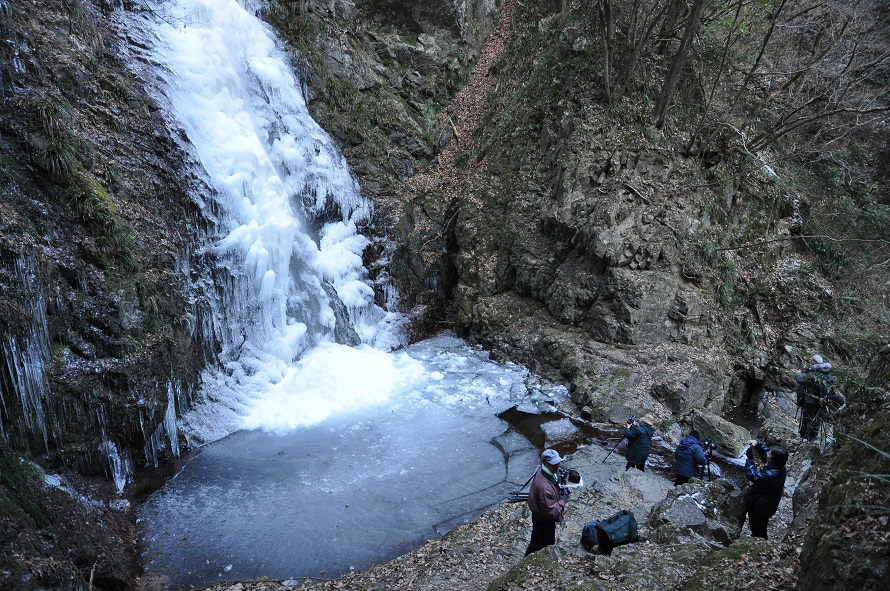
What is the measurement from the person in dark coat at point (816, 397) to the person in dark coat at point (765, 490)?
6.49 ft

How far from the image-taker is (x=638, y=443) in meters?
7.28

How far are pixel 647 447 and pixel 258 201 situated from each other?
9.22 m

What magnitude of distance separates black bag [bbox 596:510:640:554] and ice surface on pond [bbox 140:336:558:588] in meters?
2.30

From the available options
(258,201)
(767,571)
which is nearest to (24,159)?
(258,201)

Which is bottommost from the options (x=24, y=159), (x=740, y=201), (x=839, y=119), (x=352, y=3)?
(x=740, y=201)

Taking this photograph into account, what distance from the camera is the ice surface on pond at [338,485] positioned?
603 centimetres

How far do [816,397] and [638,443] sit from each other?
2.30 m

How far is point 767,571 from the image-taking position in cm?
323

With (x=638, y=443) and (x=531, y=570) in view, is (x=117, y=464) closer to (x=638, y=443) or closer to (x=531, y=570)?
(x=531, y=570)

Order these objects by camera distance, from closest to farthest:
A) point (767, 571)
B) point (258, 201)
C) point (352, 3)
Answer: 1. point (767, 571)
2. point (258, 201)
3. point (352, 3)

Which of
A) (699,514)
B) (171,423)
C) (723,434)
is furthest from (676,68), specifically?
(171,423)

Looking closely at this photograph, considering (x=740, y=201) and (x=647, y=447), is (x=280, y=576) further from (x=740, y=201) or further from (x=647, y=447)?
(x=740, y=201)

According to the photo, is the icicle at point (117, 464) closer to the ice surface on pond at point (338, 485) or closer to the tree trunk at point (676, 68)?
the ice surface on pond at point (338, 485)

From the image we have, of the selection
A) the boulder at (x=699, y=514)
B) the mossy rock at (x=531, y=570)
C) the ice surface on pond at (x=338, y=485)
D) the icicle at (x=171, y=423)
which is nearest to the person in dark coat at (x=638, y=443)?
the boulder at (x=699, y=514)
